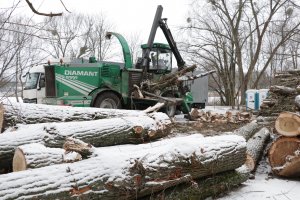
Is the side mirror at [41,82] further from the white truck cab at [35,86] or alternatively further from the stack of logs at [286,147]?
the stack of logs at [286,147]

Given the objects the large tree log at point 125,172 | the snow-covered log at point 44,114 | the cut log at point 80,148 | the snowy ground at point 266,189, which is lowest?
the snowy ground at point 266,189

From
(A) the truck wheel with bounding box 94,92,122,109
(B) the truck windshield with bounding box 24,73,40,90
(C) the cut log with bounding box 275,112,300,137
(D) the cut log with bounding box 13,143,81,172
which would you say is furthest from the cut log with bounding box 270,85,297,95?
(B) the truck windshield with bounding box 24,73,40,90

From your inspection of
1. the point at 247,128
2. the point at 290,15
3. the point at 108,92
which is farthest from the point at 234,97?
the point at 247,128

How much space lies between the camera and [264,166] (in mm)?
5656

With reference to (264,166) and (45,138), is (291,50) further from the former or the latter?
(45,138)

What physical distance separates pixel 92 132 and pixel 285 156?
2978mm

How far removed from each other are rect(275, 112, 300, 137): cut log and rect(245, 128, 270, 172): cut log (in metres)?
0.60

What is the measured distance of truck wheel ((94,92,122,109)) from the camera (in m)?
11.5

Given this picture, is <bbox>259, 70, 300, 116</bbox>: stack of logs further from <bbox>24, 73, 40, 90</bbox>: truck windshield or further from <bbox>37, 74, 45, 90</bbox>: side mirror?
<bbox>24, 73, 40, 90</bbox>: truck windshield

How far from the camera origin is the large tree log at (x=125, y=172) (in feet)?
9.45

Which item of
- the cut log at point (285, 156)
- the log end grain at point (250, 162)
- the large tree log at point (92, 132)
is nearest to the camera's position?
the large tree log at point (92, 132)

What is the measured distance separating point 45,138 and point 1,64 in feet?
4.02

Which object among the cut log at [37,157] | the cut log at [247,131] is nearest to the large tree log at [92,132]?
the cut log at [37,157]

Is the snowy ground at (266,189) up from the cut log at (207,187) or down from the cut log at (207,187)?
down
